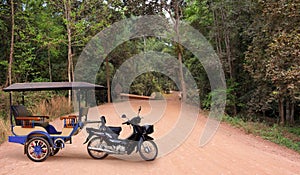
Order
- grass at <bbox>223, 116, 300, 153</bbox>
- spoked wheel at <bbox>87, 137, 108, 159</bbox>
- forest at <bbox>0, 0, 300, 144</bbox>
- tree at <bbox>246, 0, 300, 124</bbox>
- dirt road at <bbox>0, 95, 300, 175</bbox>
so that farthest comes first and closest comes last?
forest at <bbox>0, 0, 300, 144</bbox> → tree at <bbox>246, 0, 300, 124</bbox> → grass at <bbox>223, 116, 300, 153</bbox> → spoked wheel at <bbox>87, 137, 108, 159</bbox> → dirt road at <bbox>0, 95, 300, 175</bbox>

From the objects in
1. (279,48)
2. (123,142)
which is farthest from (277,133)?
(123,142)

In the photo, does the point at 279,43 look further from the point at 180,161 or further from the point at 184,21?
the point at 184,21

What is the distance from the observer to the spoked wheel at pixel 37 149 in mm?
5527

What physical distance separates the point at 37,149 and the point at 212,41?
13.3 metres

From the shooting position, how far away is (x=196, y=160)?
576 cm

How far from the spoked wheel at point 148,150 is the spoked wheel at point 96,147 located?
811 millimetres

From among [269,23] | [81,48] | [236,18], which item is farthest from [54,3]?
[269,23]

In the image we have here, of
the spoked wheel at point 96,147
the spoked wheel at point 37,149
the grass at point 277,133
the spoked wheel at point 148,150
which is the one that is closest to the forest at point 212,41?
the grass at point 277,133

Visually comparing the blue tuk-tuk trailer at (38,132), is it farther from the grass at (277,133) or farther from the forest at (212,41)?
the grass at (277,133)

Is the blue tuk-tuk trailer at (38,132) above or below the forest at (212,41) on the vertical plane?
below

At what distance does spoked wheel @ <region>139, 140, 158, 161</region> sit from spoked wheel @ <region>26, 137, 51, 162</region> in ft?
6.45

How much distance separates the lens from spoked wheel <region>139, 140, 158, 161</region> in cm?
562

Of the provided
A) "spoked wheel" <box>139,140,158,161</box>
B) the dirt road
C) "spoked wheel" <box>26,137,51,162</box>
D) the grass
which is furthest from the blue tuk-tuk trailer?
the grass

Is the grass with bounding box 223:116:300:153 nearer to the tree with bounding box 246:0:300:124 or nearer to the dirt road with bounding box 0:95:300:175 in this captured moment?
the dirt road with bounding box 0:95:300:175
